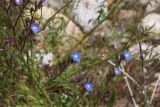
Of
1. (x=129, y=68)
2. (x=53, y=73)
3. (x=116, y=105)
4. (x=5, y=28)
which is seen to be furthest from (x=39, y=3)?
(x=129, y=68)

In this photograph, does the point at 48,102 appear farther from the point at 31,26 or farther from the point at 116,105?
the point at 116,105

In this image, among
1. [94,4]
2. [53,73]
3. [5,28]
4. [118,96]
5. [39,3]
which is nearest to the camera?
[39,3]

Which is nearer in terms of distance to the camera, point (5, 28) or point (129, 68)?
point (5, 28)

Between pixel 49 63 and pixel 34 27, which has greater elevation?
pixel 49 63

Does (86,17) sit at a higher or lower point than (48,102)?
higher

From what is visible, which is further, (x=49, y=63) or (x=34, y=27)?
(x=49, y=63)

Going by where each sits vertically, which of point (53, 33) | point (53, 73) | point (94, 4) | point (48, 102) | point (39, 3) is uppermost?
point (94, 4)

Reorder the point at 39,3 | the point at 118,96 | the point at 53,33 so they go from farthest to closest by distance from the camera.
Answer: the point at 118,96 → the point at 53,33 → the point at 39,3

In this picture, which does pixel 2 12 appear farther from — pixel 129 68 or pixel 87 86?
pixel 129 68

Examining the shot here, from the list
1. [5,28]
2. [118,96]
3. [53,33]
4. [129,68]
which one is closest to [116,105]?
[118,96]
